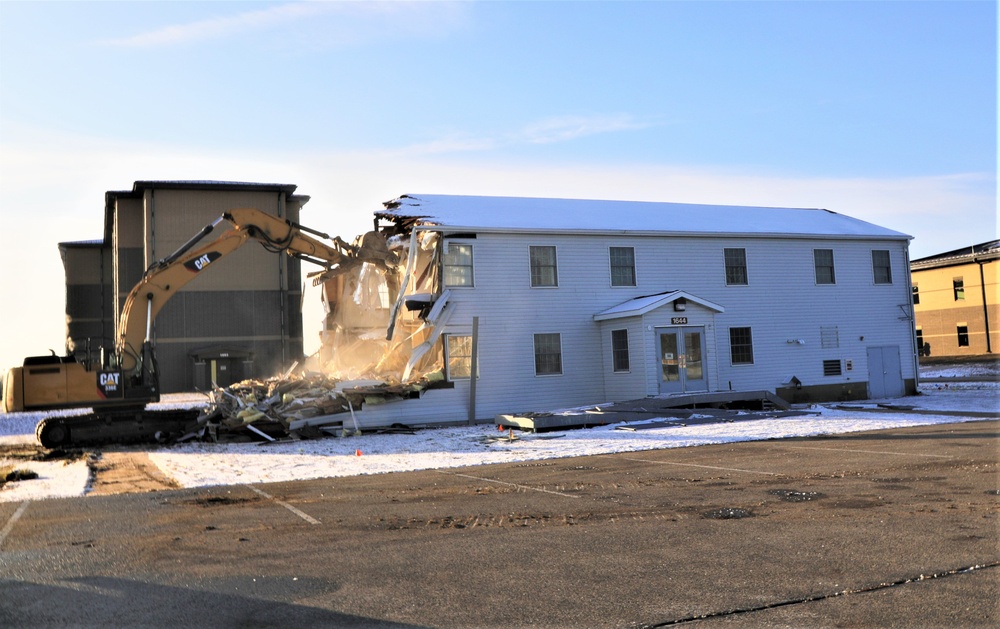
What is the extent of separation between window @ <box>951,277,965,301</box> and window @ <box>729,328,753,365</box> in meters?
35.9

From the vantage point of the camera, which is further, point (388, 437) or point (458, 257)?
point (458, 257)

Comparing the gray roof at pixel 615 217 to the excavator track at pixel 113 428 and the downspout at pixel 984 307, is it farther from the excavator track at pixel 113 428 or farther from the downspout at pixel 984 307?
the downspout at pixel 984 307

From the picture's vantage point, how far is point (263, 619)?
6.07 meters

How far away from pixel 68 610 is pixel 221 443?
15360mm

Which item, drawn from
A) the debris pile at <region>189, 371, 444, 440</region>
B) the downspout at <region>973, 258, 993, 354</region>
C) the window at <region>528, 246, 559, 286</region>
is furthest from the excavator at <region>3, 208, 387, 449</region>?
the downspout at <region>973, 258, 993, 354</region>

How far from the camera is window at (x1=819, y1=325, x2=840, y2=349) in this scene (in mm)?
30578

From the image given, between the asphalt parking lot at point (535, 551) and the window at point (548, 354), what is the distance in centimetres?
1362

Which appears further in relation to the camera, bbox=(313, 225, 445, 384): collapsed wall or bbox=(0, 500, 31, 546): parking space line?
bbox=(313, 225, 445, 384): collapsed wall

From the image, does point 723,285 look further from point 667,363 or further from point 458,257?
point 458,257

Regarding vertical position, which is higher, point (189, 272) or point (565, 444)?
point (189, 272)

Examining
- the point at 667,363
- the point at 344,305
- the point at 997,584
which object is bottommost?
the point at 997,584

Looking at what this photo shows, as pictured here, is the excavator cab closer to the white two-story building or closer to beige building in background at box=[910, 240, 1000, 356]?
the white two-story building

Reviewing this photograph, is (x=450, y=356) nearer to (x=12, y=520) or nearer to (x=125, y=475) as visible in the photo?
(x=125, y=475)

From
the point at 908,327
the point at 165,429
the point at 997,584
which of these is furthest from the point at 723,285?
the point at 997,584
